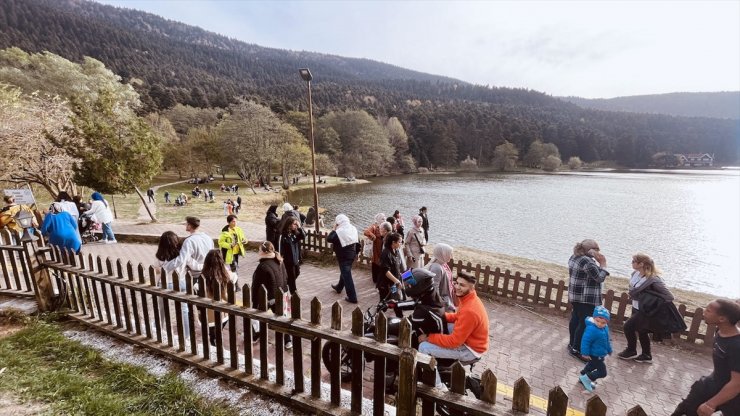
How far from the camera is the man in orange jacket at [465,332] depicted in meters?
3.26

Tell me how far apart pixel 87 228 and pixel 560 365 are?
1474 cm

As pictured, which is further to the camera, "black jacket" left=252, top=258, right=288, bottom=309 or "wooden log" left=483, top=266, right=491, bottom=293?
"wooden log" left=483, top=266, right=491, bottom=293

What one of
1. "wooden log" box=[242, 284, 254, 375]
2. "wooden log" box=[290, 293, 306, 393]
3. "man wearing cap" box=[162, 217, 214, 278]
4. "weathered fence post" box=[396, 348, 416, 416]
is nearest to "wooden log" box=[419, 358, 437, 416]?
"weathered fence post" box=[396, 348, 416, 416]

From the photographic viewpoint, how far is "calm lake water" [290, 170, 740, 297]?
59.0 feet

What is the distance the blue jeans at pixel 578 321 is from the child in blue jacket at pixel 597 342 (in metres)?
0.98

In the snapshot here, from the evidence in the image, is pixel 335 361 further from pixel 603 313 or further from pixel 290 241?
pixel 290 241

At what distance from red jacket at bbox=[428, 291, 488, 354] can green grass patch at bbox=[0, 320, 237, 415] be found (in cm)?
217

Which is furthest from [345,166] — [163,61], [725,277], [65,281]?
[163,61]

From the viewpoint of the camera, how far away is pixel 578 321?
5.30m

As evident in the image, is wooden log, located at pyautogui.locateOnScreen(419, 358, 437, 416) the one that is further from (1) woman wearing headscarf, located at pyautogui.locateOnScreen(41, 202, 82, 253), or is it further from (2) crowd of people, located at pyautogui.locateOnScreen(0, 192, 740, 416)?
(1) woman wearing headscarf, located at pyautogui.locateOnScreen(41, 202, 82, 253)

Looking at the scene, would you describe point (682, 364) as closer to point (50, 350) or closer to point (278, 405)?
point (278, 405)

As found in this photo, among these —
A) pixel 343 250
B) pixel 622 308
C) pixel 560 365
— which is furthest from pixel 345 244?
pixel 622 308

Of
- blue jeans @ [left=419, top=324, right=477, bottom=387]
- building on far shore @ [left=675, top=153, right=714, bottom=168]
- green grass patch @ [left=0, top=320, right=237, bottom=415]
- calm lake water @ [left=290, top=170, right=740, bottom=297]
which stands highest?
blue jeans @ [left=419, top=324, right=477, bottom=387]

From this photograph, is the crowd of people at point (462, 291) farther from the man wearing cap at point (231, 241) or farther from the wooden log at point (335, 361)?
the wooden log at point (335, 361)
